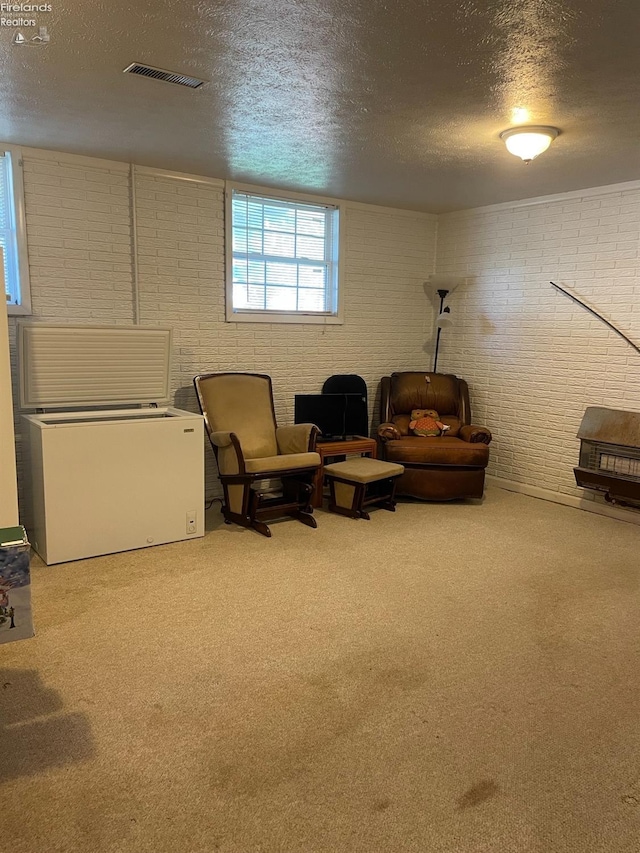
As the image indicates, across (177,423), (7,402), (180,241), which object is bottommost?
(177,423)

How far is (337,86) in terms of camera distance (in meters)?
2.77

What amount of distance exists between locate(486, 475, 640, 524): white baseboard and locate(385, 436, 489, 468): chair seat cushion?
73 centimetres

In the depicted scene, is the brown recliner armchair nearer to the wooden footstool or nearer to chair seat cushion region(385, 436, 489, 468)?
chair seat cushion region(385, 436, 489, 468)

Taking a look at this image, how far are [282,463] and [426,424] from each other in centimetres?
161

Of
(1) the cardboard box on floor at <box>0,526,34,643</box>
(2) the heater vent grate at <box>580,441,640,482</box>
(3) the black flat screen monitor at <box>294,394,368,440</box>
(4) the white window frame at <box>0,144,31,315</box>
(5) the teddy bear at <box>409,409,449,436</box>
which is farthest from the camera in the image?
(5) the teddy bear at <box>409,409,449,436</box>

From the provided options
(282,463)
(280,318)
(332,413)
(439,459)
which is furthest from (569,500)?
(280,318)

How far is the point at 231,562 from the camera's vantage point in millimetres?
3635

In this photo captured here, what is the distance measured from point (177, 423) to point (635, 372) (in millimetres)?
3378

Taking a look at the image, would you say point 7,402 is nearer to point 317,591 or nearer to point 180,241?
point 317,591

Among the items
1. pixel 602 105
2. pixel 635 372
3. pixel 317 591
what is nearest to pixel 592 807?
pixel 317 591

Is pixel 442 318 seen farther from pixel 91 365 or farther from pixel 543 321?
pixel 91 365

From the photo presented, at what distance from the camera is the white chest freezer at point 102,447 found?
3.51 meters

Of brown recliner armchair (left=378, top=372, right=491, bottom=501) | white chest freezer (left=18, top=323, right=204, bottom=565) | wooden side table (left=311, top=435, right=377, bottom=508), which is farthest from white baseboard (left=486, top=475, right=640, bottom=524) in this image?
white chest freezer (left=18, top=323, right=204, bottom=565)

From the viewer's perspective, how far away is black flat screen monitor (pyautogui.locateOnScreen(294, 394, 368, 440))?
491 centimetres
